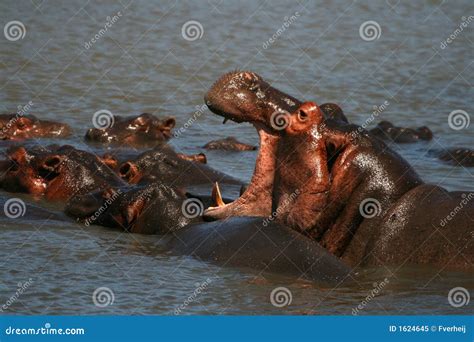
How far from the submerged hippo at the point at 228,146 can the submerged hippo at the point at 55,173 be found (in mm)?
3577

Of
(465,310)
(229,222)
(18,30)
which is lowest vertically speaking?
(18,30)

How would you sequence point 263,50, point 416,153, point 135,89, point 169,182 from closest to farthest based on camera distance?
1. point 169,182
2. point 416,153
3. point 135,89
4. point 263,50

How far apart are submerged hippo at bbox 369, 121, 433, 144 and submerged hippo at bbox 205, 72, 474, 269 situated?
23.7ft

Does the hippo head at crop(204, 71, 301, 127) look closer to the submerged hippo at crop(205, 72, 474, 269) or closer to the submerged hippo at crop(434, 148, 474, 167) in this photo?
the submerged hippo at crop(205, 72, 474, 269)

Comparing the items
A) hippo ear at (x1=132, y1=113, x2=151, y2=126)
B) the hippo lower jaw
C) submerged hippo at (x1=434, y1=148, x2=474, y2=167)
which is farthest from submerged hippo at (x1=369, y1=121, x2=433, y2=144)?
the hippo lower jaw

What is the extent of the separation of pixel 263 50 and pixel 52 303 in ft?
47.2

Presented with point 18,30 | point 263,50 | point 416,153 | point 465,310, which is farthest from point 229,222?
point 18,30

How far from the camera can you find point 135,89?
18969mm

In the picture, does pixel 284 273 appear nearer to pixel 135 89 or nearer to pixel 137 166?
pixel 137 166

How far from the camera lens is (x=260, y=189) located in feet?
28.7

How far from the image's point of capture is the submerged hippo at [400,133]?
51.4 ft

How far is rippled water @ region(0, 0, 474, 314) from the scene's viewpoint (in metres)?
7.82

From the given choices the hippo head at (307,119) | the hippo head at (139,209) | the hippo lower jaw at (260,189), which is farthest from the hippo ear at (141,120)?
the hippo head at (307,119)

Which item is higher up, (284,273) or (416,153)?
(416,153)
